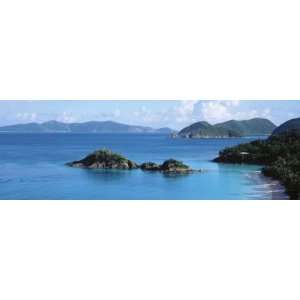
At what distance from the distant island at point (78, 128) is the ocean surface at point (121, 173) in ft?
0.24

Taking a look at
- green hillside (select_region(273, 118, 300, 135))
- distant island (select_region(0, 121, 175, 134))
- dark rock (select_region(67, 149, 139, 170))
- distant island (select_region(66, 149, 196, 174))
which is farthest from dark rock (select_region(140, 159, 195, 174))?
green hillside (select_region(273, 118, 300, 135))

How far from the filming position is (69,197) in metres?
7.35

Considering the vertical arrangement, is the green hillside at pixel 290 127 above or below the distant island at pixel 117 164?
above

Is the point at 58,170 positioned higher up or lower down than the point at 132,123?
lower down

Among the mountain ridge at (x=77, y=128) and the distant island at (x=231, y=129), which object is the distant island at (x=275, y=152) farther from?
the mountain ridge at (x=77, y=128)

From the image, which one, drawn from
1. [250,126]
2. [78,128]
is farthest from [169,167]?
[78,128]

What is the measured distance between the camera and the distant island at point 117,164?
24.9ft

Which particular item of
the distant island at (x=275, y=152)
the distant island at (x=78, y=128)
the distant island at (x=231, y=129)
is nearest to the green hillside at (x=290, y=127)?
the distant island at (x=275, y=152)

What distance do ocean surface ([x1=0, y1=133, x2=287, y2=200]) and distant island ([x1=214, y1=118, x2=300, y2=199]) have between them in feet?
0.34

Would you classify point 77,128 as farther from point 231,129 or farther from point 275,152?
point 275,152
